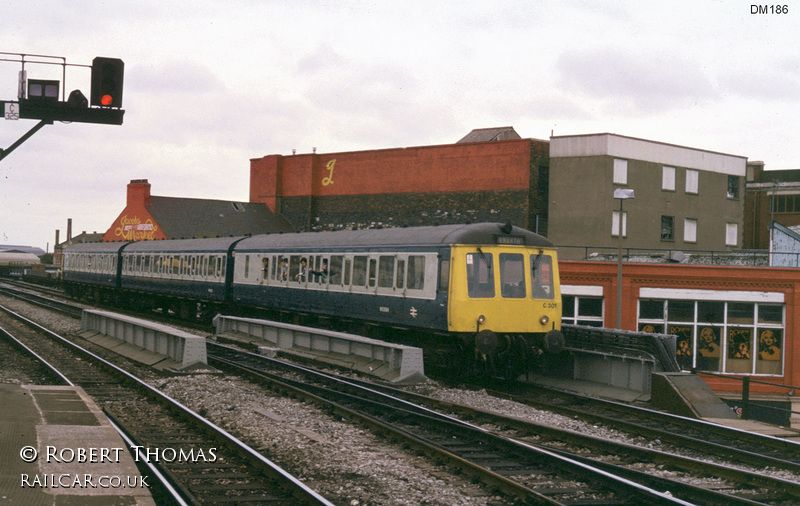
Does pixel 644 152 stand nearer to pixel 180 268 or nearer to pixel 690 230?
pixel 690 230

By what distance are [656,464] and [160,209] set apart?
188 ft

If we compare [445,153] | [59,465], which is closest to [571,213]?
[445,153]

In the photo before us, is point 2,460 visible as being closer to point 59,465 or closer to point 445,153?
point 59,465

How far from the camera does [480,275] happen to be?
1583 cm

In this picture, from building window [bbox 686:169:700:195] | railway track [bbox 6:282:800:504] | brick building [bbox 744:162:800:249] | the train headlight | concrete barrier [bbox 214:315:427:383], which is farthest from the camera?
brick building [bbox 744:162:800:249]

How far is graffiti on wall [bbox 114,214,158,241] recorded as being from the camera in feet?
202

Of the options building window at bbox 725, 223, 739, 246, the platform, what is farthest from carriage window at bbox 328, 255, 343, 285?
building window at bbox 725, 223, 739, 246

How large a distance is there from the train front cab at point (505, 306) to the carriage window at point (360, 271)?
3664 millimetres

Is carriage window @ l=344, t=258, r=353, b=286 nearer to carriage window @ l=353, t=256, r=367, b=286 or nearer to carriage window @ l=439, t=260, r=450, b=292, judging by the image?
carriage window @ l=353, t=256, r=367, b=286

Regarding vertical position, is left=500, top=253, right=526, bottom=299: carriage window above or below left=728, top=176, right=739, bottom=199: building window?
below

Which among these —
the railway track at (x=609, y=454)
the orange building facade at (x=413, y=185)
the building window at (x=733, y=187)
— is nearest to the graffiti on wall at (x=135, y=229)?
the orange building facade at (x=413, y=185)

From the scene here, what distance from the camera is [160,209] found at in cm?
6266

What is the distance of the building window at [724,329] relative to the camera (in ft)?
94.9

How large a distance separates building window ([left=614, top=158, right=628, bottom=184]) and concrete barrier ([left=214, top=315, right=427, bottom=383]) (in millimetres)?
22320
